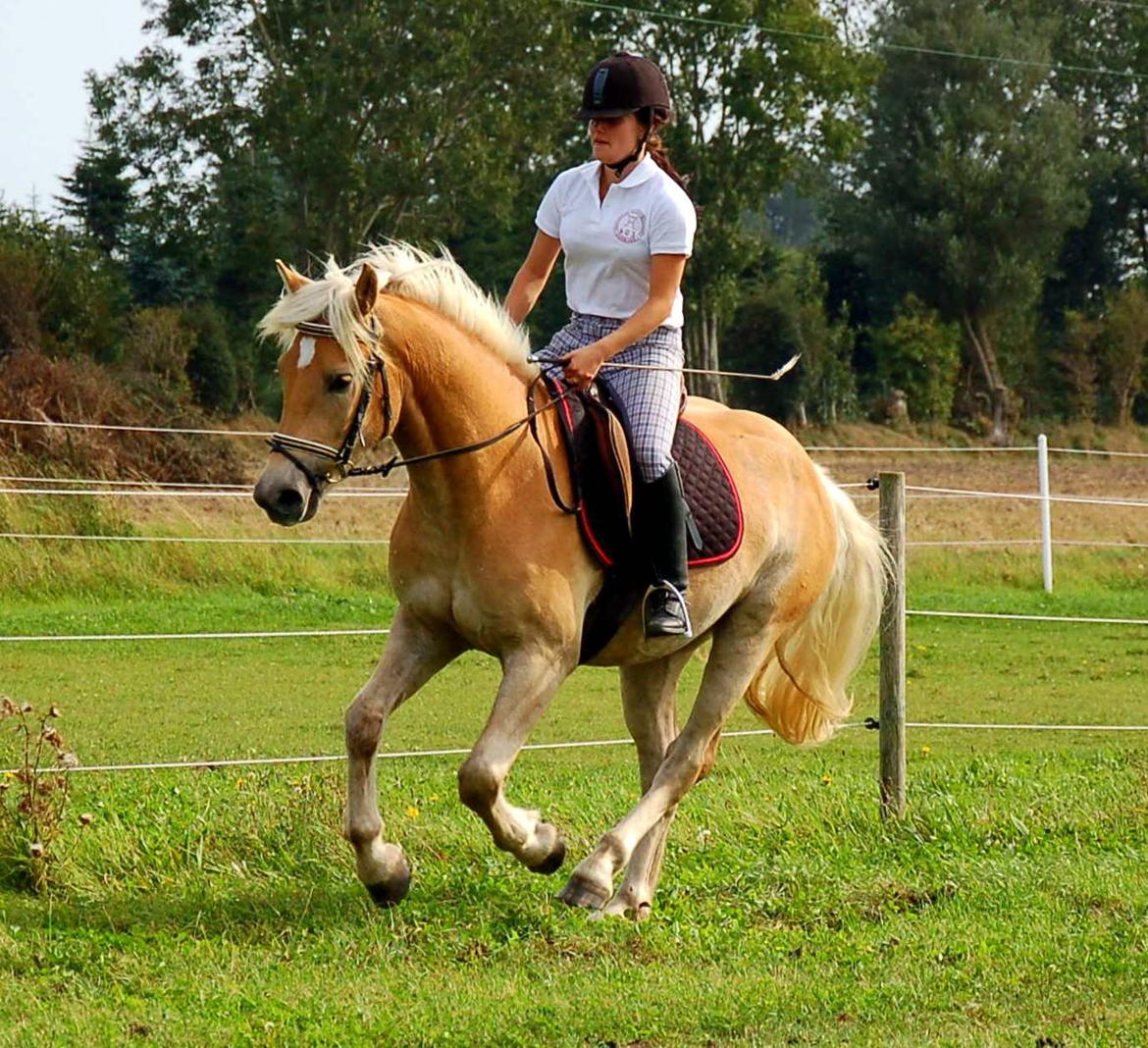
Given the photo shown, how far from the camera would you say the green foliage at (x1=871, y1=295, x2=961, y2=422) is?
47.5 m

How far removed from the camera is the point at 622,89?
6242 millimetres

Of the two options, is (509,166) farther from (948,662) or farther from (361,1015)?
(361,1015)

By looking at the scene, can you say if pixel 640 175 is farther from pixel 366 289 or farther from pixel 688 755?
pixel 688 755

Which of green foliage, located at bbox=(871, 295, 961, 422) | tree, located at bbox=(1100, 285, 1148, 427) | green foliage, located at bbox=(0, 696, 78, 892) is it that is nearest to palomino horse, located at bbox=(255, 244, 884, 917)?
green foliage, located at bbox=(0, 696, 78, 892)

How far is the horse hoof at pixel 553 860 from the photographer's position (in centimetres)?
620

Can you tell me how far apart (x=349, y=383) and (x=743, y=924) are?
8.26 feet

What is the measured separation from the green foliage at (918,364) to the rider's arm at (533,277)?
4156cm

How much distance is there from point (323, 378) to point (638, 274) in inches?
58.9

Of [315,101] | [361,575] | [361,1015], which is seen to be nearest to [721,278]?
[315,101]

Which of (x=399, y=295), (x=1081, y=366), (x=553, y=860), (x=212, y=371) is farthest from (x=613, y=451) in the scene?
(x=1081, y=366)

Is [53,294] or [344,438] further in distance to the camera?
[53,294]

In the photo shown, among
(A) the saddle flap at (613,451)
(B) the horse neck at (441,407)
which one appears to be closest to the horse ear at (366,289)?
(B) the horse neck at (441,407)

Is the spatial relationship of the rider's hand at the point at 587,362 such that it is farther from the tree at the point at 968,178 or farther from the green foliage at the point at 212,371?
the tree at the point at 968,178

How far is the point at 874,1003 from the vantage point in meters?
5.35
